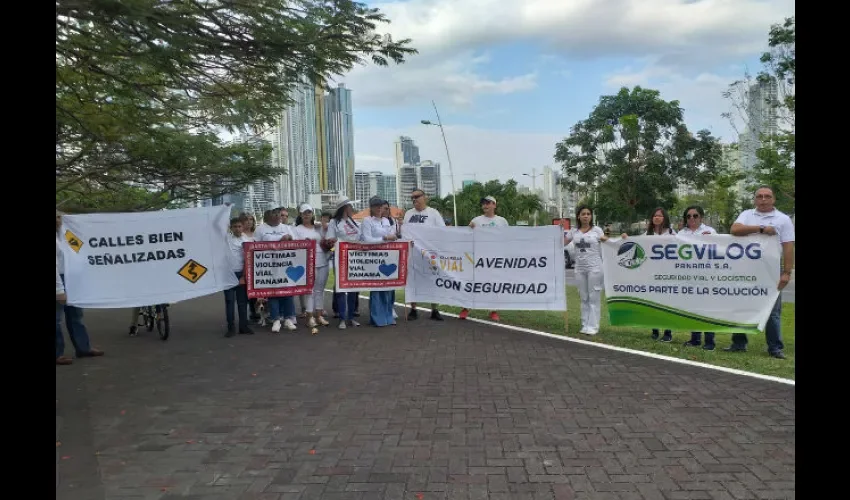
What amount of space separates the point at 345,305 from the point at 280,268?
4.19ft

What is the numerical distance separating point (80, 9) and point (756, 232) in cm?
811

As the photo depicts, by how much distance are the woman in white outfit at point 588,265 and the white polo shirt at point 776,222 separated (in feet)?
6.33

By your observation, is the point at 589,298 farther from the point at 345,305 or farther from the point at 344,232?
the point at 344,232

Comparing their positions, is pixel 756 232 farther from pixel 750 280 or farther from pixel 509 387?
pixel 509 387

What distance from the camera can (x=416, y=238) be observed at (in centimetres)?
1020

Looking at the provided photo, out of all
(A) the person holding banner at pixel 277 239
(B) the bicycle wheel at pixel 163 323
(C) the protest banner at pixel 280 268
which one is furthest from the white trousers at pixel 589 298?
(B) the bicycle wheel at pixel 163 323

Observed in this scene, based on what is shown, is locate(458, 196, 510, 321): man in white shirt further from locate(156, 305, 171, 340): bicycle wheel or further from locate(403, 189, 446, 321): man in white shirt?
locate(156, 305, 171, 340): bicycle wheel

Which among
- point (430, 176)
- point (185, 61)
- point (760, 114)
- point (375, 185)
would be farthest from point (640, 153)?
point (430, 176)

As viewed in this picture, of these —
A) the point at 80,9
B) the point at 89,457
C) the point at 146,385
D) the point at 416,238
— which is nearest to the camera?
the point at 89,457

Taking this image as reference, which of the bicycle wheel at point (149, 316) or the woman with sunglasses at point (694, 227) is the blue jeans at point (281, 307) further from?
the woman with sunglasses at point (694, 227)

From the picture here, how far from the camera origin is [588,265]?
873cm

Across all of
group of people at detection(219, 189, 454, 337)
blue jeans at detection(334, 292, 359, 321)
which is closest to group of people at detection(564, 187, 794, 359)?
group of people at detection(219, 189, 454, 337)
